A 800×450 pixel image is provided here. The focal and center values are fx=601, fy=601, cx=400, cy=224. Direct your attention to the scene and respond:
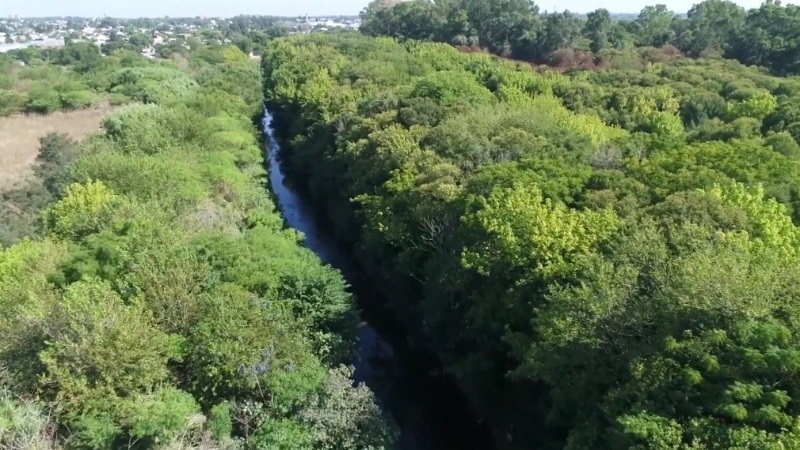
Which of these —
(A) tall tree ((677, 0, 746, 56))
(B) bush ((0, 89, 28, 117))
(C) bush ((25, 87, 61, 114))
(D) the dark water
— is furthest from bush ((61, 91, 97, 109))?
(A) tall tree ((677, 0, 746, 56))

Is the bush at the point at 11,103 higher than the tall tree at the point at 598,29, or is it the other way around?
the tall tree at the point at 598,29

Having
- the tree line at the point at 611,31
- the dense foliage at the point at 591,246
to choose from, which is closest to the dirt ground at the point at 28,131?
the dense foliage at the point at 591,246

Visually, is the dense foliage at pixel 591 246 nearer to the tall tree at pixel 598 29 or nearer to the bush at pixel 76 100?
the tall tree at pixel 598 29

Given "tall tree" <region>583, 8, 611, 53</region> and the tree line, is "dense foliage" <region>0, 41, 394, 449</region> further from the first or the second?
"tall tree" <region>583, 8, 611, 53</region>

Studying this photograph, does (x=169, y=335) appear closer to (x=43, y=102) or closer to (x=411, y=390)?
(x=411, y=390)

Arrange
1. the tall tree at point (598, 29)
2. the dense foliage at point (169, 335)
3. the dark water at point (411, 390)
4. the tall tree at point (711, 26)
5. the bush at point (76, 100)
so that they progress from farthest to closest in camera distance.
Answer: the tall tree at point (598, 29) → the tall tree at point (711, 26) → the bush at point (76, 100) → the dark water at point (411, 390) → the dense foliage at point (169, 335)
